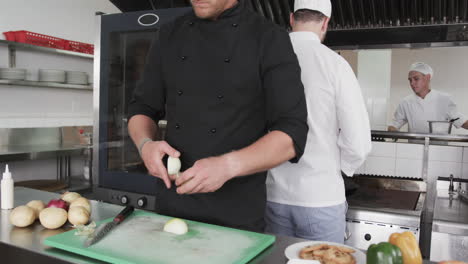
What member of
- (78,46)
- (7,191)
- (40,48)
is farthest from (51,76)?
(7,191)

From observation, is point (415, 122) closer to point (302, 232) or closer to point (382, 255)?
point (302, 232)

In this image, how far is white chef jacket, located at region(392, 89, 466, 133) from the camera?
11.1ft

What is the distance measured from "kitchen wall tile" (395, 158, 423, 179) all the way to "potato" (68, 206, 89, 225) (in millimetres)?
2365

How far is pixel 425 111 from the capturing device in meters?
3.42

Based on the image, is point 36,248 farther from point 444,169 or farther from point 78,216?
point 444,169

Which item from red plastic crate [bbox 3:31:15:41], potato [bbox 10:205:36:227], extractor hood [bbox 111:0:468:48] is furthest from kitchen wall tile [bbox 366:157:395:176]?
red plastic crate [bbox 3:31:15:41]

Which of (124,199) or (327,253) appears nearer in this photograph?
(327,253)

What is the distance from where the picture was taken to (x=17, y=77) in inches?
148

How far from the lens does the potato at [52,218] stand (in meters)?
1.21

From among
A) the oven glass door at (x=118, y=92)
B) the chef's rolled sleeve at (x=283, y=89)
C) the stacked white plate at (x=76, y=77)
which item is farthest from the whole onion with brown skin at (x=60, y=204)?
the stacked white plate at (x=76, y=77)

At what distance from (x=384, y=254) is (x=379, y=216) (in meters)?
1.74

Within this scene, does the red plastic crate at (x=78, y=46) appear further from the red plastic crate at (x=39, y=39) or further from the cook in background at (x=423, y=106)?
the cook in background at (x=423, y=106)

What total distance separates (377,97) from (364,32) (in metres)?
1.36

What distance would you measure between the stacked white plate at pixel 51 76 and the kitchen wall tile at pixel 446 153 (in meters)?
3.30
